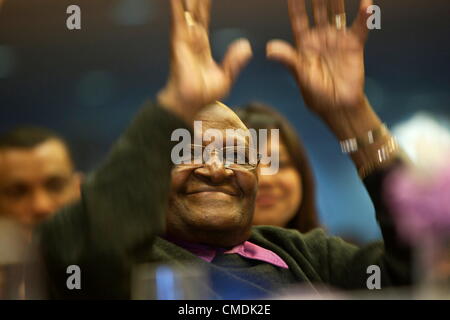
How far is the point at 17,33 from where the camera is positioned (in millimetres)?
1234

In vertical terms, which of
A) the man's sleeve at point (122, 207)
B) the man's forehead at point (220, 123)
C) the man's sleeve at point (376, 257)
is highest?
the man's forehead at point (220, 123)

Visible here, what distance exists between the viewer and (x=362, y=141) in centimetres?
120

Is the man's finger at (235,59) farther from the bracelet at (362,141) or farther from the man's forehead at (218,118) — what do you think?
the bracelet at (362,141)

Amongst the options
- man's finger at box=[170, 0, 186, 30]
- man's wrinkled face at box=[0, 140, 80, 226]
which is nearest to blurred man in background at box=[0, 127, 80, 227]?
man's wrinkled face at box=[0, 140, 80, 226]

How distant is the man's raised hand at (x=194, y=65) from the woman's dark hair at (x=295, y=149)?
0.37 feet

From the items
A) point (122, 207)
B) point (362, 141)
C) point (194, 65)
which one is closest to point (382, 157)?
point (362, 141)

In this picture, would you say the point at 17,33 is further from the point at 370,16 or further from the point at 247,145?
the point at 370,16

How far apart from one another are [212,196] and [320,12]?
0.40 meters

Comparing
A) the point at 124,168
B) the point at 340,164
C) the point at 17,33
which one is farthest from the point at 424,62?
the point at 17,33

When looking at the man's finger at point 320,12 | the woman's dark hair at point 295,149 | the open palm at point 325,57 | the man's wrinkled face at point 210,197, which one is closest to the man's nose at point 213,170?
the man's wrinkled face at point 210,197

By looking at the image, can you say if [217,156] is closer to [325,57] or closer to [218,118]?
[218,118]

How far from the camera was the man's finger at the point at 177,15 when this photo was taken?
3.64 feet

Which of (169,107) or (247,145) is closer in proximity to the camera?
(169,107)
